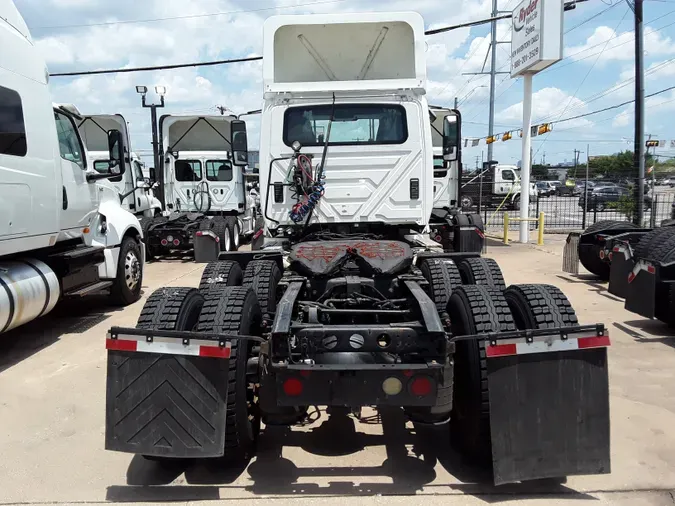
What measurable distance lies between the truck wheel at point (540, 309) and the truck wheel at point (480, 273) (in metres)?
1.13

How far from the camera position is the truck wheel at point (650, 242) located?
256 inches

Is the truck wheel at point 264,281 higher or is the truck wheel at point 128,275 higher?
the truck wheel at point 264,281

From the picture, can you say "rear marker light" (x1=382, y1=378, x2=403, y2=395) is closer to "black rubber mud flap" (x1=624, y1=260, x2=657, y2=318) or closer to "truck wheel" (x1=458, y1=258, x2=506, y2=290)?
"truck wheel" (x1=458, y1=258, x2=506, y2=290)

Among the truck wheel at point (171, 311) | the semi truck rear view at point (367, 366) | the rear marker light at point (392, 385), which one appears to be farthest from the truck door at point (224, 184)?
the rear marker light at point (392, 385)

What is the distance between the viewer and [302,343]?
3.21 meters

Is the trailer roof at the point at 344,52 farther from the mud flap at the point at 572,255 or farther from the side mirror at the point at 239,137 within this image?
the mud flap at the point at 572,255

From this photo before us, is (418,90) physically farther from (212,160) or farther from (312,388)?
(212,160)

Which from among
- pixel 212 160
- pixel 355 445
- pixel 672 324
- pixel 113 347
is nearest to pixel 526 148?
pixel 212 160

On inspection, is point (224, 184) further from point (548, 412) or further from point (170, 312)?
point (548, 412)

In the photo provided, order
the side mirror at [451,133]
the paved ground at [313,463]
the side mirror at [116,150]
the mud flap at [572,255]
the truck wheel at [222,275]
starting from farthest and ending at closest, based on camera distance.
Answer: the mud flap at [572,255], the side mirror at [116,150], the side mirror at [451,133], the truck wheel at [222,275], the paved ground at [313,463]

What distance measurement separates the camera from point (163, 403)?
313cm

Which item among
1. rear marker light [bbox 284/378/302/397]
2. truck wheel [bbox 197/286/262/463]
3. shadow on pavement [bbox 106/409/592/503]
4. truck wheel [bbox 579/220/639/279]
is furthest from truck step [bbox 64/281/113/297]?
truck wheel [bbox 579/220/639/279]

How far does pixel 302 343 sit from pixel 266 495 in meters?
0.87

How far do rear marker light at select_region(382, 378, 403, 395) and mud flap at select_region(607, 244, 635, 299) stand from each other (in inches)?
180
